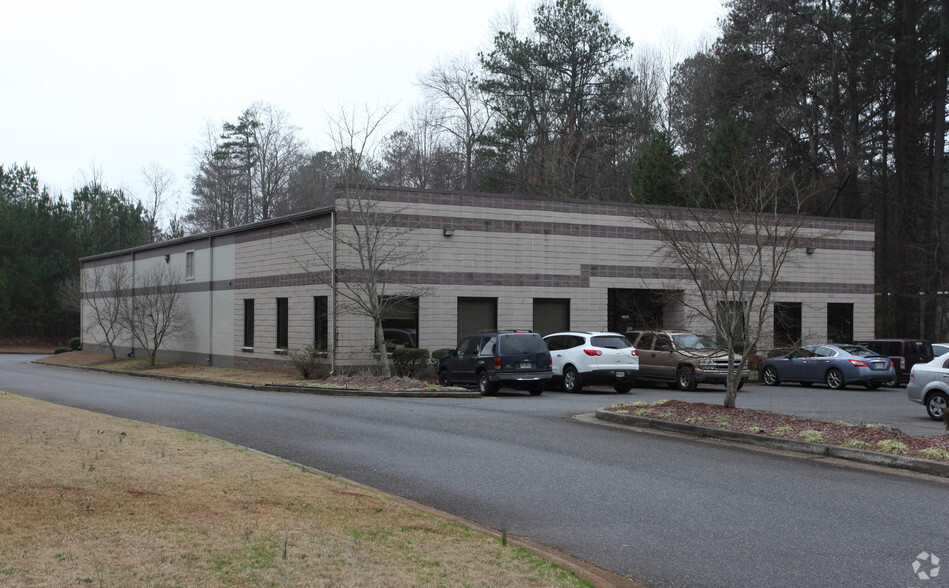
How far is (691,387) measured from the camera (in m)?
25.6

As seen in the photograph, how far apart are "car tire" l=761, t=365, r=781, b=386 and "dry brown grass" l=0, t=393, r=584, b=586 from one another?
21700 millimetres

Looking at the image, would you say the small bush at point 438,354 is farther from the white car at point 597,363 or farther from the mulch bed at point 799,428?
the mulch bed at point 799,428

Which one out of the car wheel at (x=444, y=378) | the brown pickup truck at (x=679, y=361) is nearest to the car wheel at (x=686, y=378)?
the brown pickup truck at (x=679, y=361)

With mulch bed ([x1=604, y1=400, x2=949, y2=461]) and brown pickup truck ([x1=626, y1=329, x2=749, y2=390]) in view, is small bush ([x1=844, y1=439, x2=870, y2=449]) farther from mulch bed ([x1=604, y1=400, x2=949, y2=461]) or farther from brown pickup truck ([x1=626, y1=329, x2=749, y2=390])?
brown pickup truck ([x1=626, y1=329, x2=749, y2=390])

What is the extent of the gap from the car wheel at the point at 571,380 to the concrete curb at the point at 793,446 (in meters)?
8.06

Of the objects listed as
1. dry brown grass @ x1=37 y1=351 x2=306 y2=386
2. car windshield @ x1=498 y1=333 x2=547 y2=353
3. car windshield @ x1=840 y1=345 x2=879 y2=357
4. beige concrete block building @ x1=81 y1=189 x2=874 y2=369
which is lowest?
dry brown grass @ x1=37 y1=351 x2=306 y2=386

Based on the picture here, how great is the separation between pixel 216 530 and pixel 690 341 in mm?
20816

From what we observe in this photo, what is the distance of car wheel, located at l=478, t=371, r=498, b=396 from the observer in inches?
922

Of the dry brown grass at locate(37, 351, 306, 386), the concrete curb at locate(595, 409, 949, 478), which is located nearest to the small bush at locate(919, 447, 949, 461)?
the concrete curb at locate(595, 409, 949, 478)

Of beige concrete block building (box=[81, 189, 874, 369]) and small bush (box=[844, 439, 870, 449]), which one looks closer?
small bush (box=[844, 439, 870, 449])

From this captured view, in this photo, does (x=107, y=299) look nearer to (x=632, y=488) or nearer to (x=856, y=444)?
(x=632, y=488)

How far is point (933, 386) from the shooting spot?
17031mm

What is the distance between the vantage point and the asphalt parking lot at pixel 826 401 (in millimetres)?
16908

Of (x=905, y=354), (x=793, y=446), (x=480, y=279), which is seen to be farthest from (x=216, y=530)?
(x=905, y=354)
